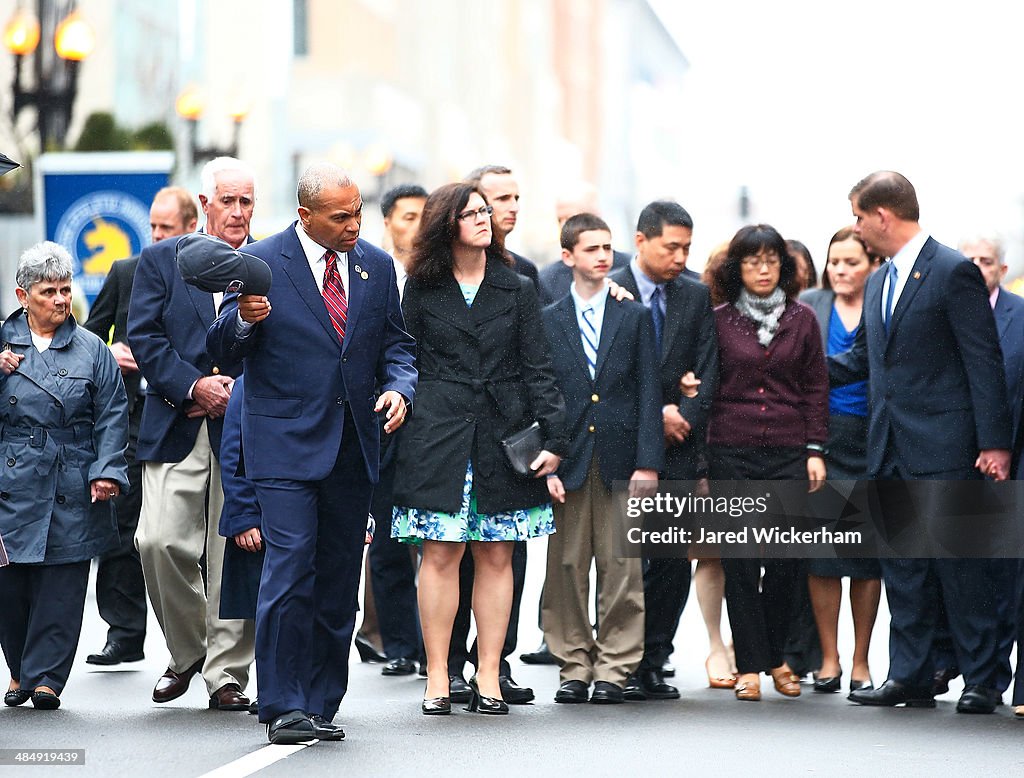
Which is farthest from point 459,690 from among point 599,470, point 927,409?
point 927,409

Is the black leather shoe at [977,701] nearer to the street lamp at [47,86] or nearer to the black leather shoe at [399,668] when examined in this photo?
the black leather shoe at [399,668]

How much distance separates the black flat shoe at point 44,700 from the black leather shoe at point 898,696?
376cm

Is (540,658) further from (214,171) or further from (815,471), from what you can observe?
(214,171)

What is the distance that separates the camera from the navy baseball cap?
726 centimetres

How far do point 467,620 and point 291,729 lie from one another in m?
1.88

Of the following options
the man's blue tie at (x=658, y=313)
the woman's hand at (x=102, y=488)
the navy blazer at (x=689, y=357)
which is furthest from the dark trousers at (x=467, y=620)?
the woman's hand at (x=102, y=488)

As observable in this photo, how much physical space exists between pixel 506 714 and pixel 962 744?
199 cm

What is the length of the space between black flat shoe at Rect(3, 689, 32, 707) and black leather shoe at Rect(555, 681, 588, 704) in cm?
243

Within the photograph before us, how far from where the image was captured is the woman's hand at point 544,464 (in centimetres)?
885

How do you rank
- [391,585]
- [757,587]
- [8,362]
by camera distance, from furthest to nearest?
[391,585]
[757,587]
[8,362]

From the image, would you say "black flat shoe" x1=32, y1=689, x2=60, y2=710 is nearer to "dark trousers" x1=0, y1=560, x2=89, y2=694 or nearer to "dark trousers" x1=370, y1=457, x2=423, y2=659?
"dark trousers" x1=0, y1=560, x2=89, y2=694

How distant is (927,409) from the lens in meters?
9.36

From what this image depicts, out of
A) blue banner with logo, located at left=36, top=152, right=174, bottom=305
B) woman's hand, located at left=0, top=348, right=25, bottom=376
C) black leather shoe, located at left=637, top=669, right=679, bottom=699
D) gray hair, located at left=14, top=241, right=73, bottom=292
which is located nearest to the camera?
woman's hand, located at left=0, top=348, right=25, bottom=376

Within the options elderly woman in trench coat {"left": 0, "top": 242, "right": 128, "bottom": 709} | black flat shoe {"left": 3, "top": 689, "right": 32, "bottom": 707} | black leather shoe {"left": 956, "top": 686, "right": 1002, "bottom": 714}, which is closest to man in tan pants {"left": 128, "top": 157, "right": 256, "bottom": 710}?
elderly woman in trench coat {"left": 0, "top": 242, "right": 128, "bottom": 709}
